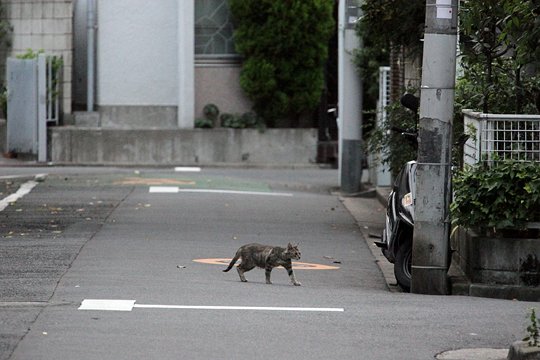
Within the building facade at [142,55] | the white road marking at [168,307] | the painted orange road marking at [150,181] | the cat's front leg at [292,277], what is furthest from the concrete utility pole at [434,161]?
the building facade at [142,55]

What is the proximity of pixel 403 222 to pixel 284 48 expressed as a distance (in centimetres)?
1963

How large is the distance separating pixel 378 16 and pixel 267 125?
49.8ft

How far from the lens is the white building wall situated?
112 ft

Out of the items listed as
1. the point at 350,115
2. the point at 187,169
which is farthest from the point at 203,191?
the point at 187,169

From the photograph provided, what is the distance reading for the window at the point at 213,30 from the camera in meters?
34.2

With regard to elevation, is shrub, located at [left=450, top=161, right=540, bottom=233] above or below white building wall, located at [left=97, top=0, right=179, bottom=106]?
below

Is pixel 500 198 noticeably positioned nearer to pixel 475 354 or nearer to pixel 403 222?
pixel 403 222

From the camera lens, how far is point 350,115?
26641mm

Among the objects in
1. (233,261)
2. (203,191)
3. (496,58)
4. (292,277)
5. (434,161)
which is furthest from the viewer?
(203,191)

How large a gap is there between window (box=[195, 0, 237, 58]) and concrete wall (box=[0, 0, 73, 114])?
128 inches

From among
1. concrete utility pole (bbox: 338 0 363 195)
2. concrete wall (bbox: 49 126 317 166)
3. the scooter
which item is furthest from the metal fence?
concrete wall (bbox: 49 126 317 166)

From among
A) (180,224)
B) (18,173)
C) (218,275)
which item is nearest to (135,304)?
(218,275)

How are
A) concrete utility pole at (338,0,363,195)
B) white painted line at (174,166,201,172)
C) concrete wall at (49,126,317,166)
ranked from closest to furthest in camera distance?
concrete utility pole at (338,0,363,195)
white painted line at (174,166,201,172)
concrete wall at (49,126,317,166)

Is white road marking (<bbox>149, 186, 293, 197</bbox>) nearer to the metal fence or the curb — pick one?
the metal fence
